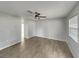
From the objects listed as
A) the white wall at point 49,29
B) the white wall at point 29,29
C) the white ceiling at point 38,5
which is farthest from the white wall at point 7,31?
the white wall at point 49,29

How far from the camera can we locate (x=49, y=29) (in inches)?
338

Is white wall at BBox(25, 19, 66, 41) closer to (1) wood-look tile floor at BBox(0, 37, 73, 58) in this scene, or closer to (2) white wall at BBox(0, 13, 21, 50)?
(1) wood-look tile floor at BBox(0, 37, 73, 58)

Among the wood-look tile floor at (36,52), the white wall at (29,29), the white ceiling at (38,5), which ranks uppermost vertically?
the white ceiling at (38,5)

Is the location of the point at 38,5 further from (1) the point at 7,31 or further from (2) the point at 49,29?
(2) the point at 49,29

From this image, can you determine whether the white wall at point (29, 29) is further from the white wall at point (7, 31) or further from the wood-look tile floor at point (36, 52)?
the wood-look tile floor at point (36, 52)

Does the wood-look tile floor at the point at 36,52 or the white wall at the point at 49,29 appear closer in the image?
the wood-look tile floor at the point at 36,52

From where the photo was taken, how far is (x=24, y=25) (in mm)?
8148

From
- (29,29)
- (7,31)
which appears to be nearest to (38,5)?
(7,31)

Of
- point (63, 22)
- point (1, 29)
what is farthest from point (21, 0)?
point (63, 22)

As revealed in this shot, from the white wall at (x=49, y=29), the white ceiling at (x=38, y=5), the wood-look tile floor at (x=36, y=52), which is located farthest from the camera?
the white wall at (x=49, y=29)

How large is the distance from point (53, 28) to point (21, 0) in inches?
241

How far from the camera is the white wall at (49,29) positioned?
7445 millimetres

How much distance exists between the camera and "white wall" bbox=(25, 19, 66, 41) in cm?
744

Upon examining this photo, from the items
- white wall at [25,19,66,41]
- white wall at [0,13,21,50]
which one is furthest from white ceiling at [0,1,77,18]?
white wall at [25,19,66,41]
